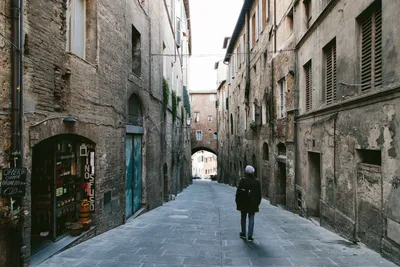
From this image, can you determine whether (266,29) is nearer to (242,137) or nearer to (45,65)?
(242,137)

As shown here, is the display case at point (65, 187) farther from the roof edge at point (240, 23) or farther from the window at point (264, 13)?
the roof edge at point (240, 23)

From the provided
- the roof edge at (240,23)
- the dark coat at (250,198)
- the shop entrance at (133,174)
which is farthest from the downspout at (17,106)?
the roof edge at (240,23)

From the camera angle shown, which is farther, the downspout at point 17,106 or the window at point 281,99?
the window at point 281,99

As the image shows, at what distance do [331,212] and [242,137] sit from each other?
15.2 meters

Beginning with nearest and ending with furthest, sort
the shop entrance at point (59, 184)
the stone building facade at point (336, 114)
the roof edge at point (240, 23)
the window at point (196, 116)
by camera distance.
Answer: the stone building facade at point (336, 114), the shop entrance at point (59, 184), the roof edge at point (240, 23), the window at point (196, 116)

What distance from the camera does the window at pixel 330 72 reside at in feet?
27.3

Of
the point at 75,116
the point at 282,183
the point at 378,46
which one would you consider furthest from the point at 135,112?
the point at 378,46

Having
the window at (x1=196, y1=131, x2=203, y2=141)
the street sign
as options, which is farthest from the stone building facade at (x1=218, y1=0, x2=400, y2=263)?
the window at (x1=196, y1=131, x2=203, y2=141)

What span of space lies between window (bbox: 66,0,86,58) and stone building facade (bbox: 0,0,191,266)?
22mm

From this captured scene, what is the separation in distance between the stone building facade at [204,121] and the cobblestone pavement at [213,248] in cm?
3216

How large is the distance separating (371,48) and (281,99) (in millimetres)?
7274

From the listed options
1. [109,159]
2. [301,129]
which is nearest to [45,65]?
[109,159]

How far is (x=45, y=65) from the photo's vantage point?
546cm

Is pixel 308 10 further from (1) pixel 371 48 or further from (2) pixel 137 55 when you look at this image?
(2) pixel 137 55
